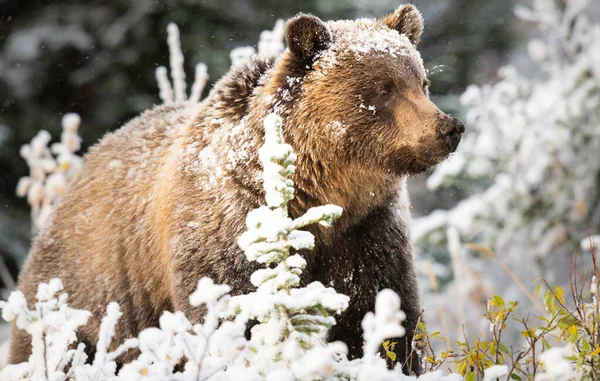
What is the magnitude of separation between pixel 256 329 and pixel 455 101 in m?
10.2

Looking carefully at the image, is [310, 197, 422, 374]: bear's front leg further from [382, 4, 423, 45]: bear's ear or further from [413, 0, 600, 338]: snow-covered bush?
[413, 0, 600, 338]: snow-covered bush

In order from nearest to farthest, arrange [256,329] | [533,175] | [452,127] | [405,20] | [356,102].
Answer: [256,329] < [452,127] < [356,102] < [405,20] < [533,175]

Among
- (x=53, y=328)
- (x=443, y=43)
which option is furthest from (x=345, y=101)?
(x=443, y=43)

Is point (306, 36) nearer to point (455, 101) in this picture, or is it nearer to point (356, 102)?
point (356, 102)

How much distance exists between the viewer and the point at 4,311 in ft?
6.48

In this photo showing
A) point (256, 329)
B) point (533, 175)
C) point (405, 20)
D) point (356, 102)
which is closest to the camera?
point (256, 329)

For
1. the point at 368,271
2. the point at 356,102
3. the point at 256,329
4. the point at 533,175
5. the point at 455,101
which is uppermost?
the point at 455,101

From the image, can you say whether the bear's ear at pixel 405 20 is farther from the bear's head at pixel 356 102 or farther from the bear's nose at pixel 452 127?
the bear's nose at pixel 452 127

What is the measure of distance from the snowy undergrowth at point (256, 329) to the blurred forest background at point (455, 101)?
2.33m

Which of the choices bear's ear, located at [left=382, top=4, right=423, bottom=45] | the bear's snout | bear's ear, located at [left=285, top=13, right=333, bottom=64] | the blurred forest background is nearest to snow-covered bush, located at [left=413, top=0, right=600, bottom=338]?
the blurred forest background

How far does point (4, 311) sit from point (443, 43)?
1291cm

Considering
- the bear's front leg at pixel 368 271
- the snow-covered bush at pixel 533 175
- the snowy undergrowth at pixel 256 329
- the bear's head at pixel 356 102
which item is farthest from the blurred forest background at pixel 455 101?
the snowy undergrowth at pixel 256 329

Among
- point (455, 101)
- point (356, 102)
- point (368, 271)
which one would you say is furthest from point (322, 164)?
point (455, 101)

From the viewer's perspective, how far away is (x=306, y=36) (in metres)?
3.36
